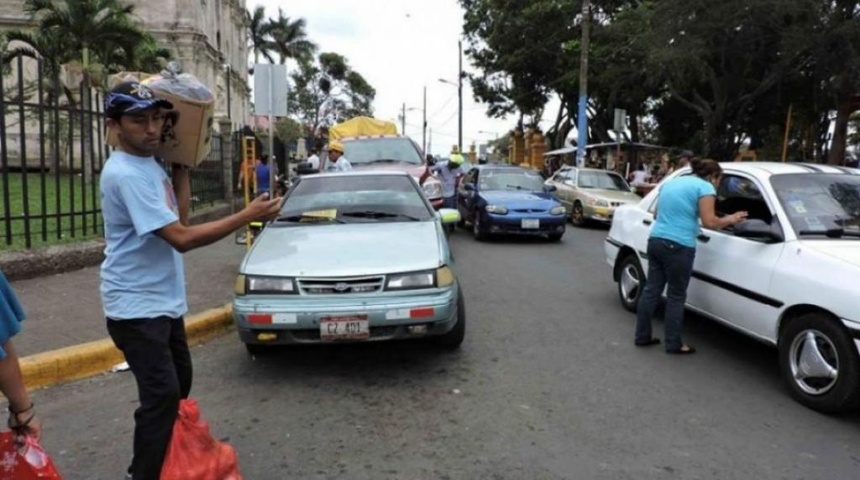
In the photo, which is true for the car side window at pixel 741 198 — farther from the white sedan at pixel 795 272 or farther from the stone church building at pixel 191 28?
the stone church building at pixel 191 28

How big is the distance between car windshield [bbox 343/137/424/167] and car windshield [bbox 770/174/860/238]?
7.72 m

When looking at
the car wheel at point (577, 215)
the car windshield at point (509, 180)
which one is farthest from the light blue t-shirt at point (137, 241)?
the car wheel at point (577, 215)

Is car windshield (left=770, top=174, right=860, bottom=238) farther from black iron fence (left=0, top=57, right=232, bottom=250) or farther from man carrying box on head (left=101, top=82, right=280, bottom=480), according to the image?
black iron fence (left=0, top=57, right=232, bottom=250)

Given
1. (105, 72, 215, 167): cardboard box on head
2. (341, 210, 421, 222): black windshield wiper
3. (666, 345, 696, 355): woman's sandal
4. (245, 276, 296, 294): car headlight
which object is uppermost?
(105, 72, 215, 167): cardboard box on head

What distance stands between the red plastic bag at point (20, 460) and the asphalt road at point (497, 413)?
1087mm

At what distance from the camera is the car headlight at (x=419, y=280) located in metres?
4.44

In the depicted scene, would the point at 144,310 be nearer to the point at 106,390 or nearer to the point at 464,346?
the point at 106,390

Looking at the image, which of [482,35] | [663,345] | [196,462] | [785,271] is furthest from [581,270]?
[482,35]

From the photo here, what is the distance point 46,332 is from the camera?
5199 millimetres

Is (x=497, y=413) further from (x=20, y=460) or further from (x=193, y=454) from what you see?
(x=20, y=460)

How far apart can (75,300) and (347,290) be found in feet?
11.0

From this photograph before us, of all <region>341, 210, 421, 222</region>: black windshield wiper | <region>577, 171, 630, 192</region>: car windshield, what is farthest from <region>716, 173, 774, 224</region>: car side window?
<region>577, 171, 630, 192</region>: car windshield

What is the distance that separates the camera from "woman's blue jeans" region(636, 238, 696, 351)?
4.96 meters

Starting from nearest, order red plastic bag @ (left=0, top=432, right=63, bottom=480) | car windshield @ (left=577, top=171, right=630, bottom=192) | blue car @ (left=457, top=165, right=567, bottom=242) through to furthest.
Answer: red plastic bag @ (left=0, top=432, right=63, bottom=480) < blue car @ (left=457, top=165, right=567, bottom=242) < car windshield @ (left=577, top=171, right=630, bottom=192)
